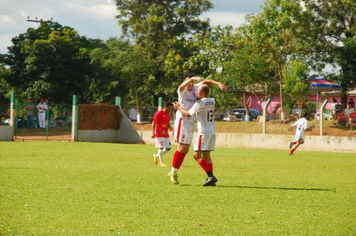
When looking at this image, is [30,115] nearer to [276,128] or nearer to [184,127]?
[276,128]

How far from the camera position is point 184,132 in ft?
35.0

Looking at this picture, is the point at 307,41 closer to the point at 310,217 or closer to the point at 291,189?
the point at 291,189

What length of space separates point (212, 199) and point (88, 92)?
37881 millimetres

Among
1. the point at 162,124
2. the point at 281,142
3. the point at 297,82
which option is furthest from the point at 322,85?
the point at 162,124

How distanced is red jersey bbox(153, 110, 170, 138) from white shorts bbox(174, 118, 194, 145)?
489 centimetres

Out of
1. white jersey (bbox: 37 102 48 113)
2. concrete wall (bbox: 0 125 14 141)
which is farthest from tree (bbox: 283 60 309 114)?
concrete wall (bbox: 0 125 14 141)

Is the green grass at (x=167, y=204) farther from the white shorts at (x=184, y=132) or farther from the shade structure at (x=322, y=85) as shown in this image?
the shade structure at (x=322, y=85)

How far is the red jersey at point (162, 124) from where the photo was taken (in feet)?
51.7

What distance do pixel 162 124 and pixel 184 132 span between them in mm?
5268

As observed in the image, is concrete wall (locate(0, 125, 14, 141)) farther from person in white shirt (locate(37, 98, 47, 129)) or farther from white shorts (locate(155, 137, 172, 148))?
white shorts (locate(155, 137, 172, 148))

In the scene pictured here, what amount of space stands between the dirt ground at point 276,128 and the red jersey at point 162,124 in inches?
521

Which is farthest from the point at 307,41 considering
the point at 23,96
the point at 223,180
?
the point at 223,180

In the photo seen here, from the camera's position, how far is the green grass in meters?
6.07

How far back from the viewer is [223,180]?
11.3 m
